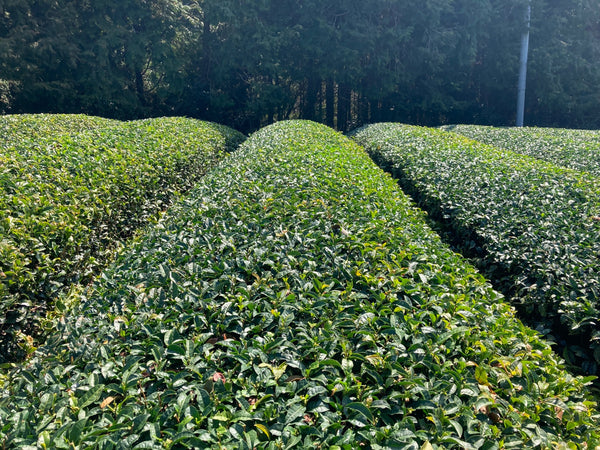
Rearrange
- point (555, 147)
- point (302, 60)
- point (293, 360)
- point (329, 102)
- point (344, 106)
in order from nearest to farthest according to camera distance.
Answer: point (293, 360), point (555, 147), point (302, 60), point (344, 106), point (329, 102)

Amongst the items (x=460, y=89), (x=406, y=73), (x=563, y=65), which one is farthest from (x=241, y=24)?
(x=563, y=65)

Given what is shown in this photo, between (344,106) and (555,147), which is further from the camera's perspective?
(344,106)

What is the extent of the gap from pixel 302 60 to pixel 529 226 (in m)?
16.0

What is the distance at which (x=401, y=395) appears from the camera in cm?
145

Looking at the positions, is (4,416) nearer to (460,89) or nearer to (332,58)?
(332,58)

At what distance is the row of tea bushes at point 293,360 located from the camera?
1346 millimetres

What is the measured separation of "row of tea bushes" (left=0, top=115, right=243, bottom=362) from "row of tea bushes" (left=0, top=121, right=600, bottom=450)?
0.97 meters

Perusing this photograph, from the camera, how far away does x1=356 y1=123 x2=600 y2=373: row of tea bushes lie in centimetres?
279

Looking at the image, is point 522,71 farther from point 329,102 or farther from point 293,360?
point 293,360

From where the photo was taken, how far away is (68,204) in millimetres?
3844

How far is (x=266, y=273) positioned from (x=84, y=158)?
379 centimetres

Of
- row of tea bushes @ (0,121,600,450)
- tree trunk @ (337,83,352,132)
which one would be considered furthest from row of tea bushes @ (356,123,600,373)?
tree trunk @ (337,83,352,132)

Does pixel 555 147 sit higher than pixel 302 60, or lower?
lower

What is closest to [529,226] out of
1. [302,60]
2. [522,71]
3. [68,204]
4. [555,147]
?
[68,204]
